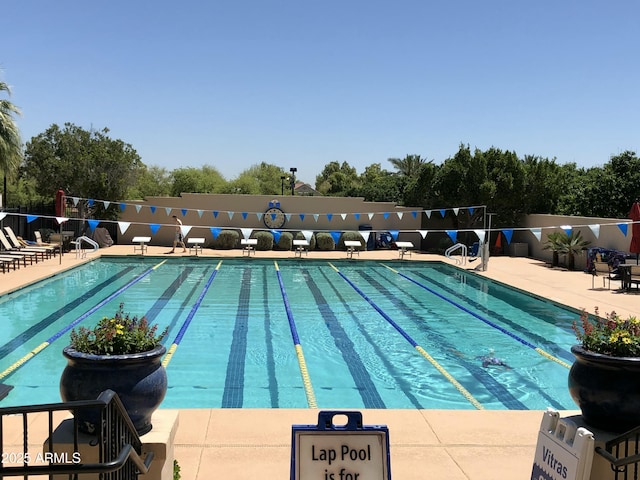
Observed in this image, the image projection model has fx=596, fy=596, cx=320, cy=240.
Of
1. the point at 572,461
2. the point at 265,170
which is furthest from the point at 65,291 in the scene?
the point at 265,170

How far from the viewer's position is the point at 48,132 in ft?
84.9

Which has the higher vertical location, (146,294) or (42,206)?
(42,206)

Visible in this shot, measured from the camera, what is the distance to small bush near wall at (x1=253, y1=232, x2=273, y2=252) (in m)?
25.1

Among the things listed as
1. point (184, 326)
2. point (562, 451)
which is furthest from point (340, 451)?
point (184, 326)

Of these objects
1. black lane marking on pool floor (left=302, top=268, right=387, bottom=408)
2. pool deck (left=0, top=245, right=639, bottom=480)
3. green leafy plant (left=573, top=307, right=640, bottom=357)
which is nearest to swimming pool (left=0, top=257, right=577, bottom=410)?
black lane marking on pool floor (left=302, top=268, right=387, bottom=408)

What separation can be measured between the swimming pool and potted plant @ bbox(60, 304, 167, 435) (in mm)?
3928

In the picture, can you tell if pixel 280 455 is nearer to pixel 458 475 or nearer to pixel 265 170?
pixel 458 475

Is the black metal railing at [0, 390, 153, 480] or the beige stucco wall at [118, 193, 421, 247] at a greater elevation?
the beige stucco wall at [118, 193, 421, 247]

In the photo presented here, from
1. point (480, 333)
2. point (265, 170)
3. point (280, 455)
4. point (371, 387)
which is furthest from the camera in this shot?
point (265, 170)

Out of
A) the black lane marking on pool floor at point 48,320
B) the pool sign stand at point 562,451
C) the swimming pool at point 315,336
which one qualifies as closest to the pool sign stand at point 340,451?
the pool sign stand at point 562,451

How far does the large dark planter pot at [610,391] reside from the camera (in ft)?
11.9

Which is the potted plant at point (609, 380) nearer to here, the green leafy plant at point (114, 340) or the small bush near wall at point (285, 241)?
the green leafy plant at point (114, 340)

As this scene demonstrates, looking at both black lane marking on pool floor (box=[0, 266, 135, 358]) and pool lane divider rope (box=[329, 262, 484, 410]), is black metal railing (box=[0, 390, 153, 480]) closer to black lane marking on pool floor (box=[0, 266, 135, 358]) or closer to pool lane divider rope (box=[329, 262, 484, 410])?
pool lane divider rope (box=[329, 262, 484, 410])

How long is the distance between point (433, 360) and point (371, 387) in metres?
1.65
